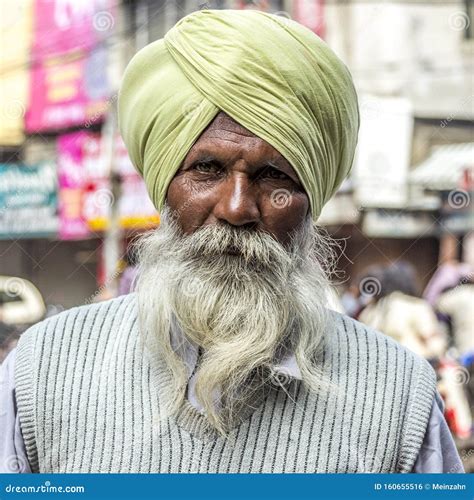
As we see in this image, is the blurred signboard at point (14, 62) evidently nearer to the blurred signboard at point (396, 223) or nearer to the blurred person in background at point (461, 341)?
the blurred signboard at point (396, 223)

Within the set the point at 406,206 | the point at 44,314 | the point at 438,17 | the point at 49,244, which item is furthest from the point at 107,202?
the point at 438,17

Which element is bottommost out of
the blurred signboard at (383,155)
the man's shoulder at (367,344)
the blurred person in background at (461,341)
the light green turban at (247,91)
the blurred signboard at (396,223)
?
the blurred signboard at (396,223)

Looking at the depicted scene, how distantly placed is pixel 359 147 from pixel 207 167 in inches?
291

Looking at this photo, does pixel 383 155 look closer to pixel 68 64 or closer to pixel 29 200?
pixel 68 64

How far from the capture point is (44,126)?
10.6 metres

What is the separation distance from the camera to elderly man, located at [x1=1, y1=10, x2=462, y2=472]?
71.9 inches

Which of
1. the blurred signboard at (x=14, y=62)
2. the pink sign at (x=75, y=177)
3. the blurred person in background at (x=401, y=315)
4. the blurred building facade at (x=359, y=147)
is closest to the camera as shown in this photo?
the blurred person in background at (x=401, y=315)

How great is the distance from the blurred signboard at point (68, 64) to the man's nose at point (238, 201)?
7669 mm

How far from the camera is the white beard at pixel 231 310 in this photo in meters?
1.83

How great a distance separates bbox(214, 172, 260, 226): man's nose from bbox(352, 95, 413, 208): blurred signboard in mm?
7178

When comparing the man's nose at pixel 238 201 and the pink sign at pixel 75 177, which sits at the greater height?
the man's nose at pixel 238 201

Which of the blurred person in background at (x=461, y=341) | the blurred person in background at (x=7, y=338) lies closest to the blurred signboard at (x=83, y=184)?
the blurred person in background at (x=7, y=338)

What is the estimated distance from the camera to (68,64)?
10.2 m

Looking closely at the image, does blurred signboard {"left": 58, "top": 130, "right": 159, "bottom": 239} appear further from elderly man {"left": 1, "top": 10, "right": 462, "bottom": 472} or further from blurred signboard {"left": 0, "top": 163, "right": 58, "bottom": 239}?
elderly man {"left": 1, "top": 10, "right": 462, "bottom": 472}
